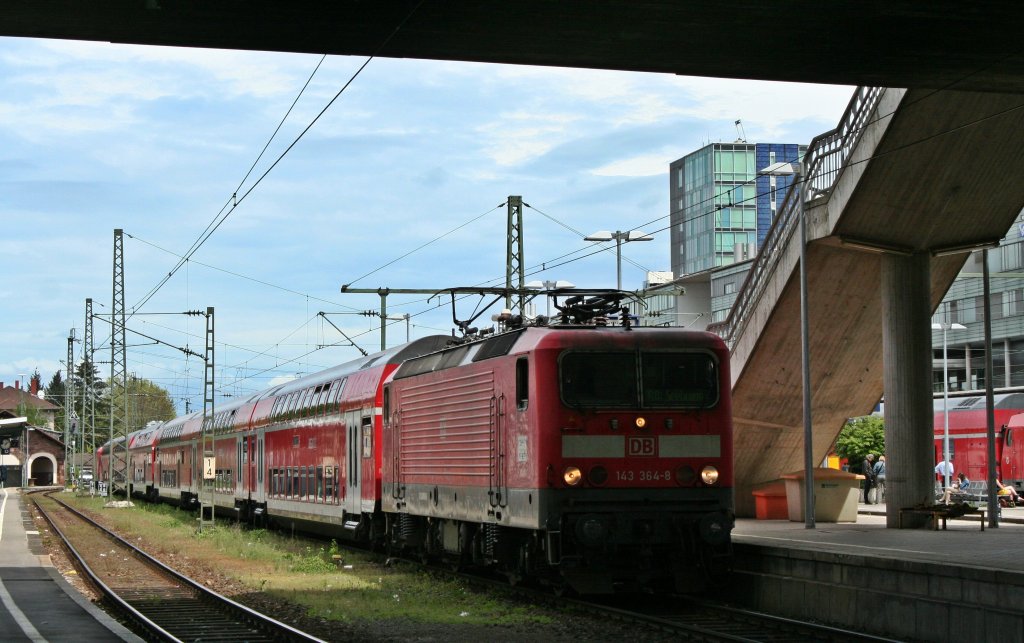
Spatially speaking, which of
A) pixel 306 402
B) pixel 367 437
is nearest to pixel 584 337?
pixel 367 437

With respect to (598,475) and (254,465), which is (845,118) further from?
(254,465)

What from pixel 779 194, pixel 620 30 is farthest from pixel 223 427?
pixel 779 194

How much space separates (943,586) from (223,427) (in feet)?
98.4

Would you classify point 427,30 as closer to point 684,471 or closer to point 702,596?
point 684,471

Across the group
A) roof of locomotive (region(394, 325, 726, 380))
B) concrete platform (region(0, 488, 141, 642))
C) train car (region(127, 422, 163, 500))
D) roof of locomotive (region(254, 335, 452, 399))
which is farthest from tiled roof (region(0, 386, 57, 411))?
roof of locomotive (region(394, 325, 726, 380))

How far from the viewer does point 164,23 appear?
46.7 ft

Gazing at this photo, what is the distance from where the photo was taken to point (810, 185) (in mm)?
23719

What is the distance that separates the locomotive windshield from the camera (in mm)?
15305

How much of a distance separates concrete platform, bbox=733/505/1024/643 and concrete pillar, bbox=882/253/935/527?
11.7 feet

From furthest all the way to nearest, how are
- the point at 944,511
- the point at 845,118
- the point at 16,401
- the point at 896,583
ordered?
the point at 16,401 < the point at 845,118 < the point at 944,511 < the point at 896,583

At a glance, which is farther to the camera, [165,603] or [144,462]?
[144,462]

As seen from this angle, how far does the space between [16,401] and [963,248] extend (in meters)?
159

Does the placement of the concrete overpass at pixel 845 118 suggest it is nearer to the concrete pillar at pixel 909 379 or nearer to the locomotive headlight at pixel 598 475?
the concrete pillar at pixel 909 379

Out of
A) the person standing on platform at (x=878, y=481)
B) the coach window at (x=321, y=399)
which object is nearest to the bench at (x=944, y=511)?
the coach window at (x=321, y=399)
